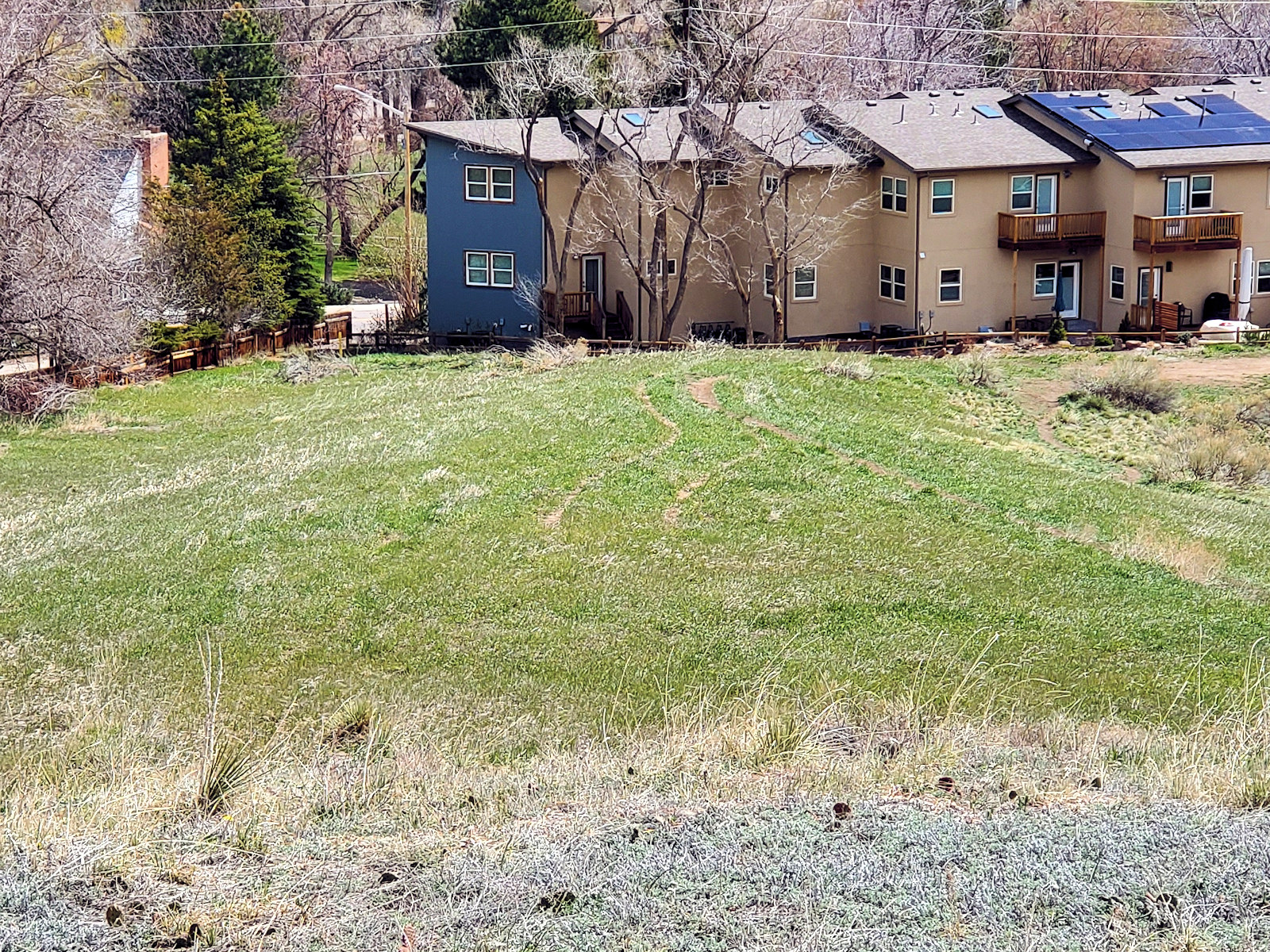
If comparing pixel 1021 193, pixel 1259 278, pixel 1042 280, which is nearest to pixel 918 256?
pixel 1021 193

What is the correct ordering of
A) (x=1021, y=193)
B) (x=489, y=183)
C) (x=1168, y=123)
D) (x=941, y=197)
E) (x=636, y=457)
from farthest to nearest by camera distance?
(x=489, y=183)
(x=1168, y=123)
(x=1021, y=193)
(x=941, y=197)
(x=636, y=457)

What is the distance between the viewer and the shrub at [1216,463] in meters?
24.3

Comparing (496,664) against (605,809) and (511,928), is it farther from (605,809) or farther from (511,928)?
(511,928)

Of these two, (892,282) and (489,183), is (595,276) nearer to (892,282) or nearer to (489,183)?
(489,183)

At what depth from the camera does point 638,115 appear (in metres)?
43.0

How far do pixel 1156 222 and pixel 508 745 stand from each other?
1256 inches

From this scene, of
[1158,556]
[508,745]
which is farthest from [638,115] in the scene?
[508,745]

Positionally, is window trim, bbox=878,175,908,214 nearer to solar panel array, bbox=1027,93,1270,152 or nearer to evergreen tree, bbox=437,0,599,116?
solar panel array, bbox=1027,93,1270,152

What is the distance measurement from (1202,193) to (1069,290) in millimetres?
4192

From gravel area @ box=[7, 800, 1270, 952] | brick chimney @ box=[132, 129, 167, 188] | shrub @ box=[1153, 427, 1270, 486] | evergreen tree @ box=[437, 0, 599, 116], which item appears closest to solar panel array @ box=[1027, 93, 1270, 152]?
shrub @ box=[1153, 427, 1270, 486]

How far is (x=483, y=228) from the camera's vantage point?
4366cm

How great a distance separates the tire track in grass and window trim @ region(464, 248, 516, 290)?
1503 cm

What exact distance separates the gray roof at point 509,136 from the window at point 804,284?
272 inches

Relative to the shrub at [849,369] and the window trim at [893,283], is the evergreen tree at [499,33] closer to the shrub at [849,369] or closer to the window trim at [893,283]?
the window trim at [893,283]
